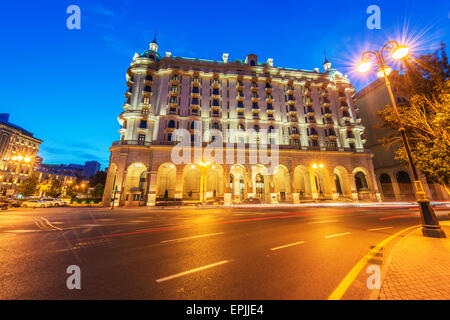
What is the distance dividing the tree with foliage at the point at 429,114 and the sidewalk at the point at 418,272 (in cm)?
575

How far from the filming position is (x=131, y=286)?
3.14 meters

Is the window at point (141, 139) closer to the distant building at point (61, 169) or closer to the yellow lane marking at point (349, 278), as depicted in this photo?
the yellow lane marking at point (349, 278)

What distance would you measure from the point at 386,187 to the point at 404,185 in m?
2.85

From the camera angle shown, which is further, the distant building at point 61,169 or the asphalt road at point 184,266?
the distant building at point 61,169

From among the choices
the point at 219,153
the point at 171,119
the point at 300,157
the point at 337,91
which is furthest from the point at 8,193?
the point at 337,91

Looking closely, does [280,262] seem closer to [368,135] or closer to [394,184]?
[394,184]

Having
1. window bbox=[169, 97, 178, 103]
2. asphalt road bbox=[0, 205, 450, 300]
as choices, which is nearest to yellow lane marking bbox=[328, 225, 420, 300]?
asphalt road bbox=[0, 205, 450, 300]

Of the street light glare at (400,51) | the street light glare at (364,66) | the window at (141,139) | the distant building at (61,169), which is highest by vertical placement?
the distant building at (61,169)

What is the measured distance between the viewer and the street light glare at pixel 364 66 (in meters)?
8.36

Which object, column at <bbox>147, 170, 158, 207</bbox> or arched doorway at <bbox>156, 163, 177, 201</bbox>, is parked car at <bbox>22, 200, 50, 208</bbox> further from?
column at <bbox>147, 170, 158, 207</bbox>

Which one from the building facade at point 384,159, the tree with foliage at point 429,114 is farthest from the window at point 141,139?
the building facade at point 384,159

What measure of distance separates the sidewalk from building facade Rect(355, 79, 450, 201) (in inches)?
1317

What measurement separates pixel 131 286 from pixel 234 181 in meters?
34.5
